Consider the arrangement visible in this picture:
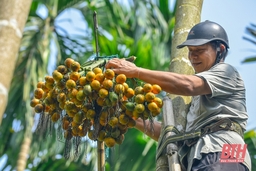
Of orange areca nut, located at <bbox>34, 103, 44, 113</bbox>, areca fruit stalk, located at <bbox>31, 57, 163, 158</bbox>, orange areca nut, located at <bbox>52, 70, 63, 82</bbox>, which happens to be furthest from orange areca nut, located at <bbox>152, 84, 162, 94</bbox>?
orange areca nut, located at <bbox>34, 103, 44, 113</bbox>

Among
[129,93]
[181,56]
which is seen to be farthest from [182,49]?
[129,93]

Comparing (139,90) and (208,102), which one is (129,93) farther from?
(208,102)

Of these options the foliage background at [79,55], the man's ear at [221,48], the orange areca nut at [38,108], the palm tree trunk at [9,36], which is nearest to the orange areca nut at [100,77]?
the orange areca nut at [38,108]

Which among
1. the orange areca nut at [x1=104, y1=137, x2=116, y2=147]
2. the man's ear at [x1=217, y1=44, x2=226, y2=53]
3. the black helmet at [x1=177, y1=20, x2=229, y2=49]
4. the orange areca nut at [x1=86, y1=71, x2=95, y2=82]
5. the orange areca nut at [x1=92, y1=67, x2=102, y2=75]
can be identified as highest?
the black helmet at [x1=177, y1=20, x2=229, y2=49]

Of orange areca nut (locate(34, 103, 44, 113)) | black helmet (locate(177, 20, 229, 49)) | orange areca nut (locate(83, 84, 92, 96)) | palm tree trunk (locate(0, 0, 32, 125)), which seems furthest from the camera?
black helmet (locate(177, 20, 229, 49))

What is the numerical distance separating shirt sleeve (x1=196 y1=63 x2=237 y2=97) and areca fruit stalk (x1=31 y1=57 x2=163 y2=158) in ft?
1.08

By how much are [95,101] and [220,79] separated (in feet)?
2.28

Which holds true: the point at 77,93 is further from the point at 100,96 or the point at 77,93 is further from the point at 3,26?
the point at 3,26

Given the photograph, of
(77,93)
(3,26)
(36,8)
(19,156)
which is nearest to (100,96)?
(77,93)

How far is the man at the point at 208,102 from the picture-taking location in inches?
120

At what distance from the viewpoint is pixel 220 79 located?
326cm

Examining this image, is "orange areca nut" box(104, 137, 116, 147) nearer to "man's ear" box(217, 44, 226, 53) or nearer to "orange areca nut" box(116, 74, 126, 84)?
"orange areca nut" box(116, 74, 126, 84)

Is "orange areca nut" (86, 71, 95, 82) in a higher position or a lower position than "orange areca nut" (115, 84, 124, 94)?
higher

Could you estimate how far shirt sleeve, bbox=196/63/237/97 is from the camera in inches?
127
